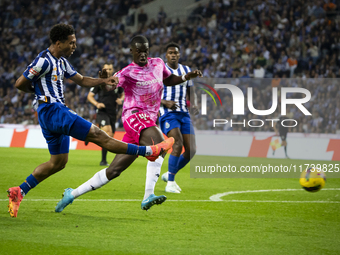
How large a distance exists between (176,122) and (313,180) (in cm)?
264

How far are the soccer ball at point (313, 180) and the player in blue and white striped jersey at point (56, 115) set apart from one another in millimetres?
2233

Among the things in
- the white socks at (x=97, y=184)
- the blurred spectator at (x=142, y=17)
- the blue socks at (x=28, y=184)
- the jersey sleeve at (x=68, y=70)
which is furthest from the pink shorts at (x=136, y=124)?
the blurred spectator at (x=142, y=17)

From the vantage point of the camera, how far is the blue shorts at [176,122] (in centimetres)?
811

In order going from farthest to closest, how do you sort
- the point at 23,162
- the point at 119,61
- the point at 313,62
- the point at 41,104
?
the point at 119,61
the point at 313,62
the point at 23,162
the point at 41,104

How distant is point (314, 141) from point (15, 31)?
58.4ft

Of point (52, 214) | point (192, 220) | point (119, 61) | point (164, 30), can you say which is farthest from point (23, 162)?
point (164, 30)

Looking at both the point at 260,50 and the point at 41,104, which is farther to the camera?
the point at 260,50

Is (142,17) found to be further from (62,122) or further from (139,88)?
(62,122)

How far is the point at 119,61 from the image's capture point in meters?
23.9

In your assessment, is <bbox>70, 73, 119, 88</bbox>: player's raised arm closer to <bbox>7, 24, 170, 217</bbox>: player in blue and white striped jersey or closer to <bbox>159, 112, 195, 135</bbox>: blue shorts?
<bbox>7, 24, 170, 217</bbox>: player in blue and white striped jersey

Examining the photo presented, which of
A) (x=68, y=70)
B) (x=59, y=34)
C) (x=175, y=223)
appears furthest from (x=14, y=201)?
(x=59, y=34)

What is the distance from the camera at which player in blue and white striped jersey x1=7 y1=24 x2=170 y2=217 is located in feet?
16.8

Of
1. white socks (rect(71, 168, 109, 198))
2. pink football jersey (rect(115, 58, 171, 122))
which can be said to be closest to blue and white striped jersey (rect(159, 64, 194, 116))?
pink football jersey (rect(115, 58, 171, 122))

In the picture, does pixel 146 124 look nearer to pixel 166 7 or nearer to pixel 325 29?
pixel 325 29
